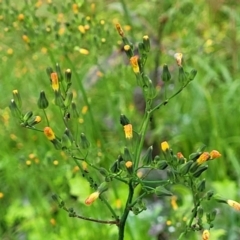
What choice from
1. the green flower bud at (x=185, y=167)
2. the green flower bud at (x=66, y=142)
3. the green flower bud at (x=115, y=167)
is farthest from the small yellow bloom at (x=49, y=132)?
the green flower bud at (x=185, y=167)

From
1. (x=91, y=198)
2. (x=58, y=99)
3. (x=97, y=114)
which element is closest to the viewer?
(x=91, y=198)

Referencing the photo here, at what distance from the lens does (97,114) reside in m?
3.71

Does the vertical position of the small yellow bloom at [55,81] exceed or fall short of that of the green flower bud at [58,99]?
it exceeds it

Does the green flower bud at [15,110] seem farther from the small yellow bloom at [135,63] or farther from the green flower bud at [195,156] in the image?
the green flower bud at [195,156]

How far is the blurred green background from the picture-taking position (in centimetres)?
224

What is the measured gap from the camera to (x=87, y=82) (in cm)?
336

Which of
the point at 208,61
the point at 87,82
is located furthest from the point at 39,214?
the point at 208,61

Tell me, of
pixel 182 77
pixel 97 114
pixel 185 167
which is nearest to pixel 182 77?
pixel 182 77

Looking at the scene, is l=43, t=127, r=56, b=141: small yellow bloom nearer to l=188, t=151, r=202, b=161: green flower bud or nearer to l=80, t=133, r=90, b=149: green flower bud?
l=80, t=133, r=90, b=149: green flower bud

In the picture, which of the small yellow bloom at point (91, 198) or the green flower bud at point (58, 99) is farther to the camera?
the green flower bud at point (58, 99)

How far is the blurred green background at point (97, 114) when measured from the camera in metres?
2.24

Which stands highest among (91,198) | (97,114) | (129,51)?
(129,51)

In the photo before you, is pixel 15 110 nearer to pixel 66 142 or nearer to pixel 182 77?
pixel 66 142

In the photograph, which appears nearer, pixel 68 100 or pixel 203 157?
pixel 203 157
